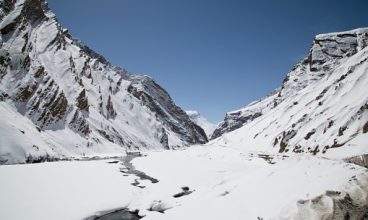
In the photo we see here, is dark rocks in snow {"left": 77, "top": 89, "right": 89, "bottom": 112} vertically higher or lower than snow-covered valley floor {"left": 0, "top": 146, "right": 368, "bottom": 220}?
higher

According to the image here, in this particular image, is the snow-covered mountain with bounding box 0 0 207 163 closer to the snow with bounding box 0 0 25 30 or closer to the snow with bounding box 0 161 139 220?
the snow with bounding box 0 0 25 30

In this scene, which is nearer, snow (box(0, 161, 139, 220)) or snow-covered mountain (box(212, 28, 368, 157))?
snow (box(0, 161, 139, 220))

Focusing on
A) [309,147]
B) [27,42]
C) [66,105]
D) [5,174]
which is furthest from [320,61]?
[5,174]

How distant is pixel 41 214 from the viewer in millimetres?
16922

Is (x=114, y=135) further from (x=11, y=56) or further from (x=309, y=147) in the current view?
(x=309, y=147)

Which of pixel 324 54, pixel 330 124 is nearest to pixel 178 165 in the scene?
pixel 330 124

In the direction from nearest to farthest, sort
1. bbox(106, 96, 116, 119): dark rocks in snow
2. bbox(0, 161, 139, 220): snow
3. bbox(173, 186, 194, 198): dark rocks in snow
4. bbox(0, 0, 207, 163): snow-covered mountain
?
bbox(0, 161, 139, 220): snow < bbox(173, 186, 194, 198): dark rocks in snow < bbox(0, 0, 207, 163): snow-covered mountain < bbox(106, 96, 116, 119): dark rocks in snow

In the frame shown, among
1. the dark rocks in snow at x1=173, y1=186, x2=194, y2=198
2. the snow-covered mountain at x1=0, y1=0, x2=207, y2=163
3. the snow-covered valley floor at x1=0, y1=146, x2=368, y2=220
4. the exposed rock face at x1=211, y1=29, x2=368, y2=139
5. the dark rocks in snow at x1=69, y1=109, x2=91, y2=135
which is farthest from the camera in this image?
the exposed rock face at x1=211, y1=29, x2=368, y2=139

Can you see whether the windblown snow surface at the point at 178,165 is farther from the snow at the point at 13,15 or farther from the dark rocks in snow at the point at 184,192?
the snow at the point at 13,15

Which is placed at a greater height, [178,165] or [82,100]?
[82,100]

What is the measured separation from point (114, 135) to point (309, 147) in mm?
86558

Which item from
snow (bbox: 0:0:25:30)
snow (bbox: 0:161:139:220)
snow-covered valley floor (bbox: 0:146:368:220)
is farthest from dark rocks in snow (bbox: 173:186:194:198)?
snow (bbox: 0:0:25:30)

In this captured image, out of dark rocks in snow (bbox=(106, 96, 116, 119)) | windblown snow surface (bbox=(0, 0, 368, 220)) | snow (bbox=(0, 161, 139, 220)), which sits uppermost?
dark rocks in snow (bbox=(106, 96, 116, 119))

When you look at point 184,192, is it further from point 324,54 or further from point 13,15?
point 324,54
